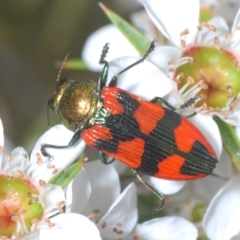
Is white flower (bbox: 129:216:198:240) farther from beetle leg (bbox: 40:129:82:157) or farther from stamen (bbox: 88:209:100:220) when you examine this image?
beetle leg (bbox: 40:129:82:157)

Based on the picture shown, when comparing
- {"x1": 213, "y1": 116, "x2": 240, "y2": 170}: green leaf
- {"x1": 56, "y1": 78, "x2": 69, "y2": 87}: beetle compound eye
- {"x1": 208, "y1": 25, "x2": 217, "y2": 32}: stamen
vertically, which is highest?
{"x1": 56, "y1": 78, "x2": 69, "y2": 87}: beetle compound eye

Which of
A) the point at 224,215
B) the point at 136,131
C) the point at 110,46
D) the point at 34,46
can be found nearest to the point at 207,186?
the point at 224,215

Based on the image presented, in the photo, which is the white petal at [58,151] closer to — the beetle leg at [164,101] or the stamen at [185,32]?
the beetle leg at [164,101]

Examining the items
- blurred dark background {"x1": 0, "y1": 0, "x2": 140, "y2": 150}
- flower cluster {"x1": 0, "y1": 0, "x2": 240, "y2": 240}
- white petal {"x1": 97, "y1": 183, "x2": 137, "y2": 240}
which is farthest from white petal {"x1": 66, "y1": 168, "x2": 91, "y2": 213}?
blurred dark background {"x1": 0, "y1": 0, "x2": 140, "y2": 150}

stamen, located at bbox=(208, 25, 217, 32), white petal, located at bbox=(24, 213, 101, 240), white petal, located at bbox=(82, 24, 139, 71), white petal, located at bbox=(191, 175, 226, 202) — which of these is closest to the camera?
white petal, located at bbox=(24, 213, 101, 240)

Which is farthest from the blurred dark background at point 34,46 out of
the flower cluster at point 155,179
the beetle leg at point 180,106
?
the beetle leg at point 180,106

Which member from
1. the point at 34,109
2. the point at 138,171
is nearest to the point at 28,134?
the point at 34,109

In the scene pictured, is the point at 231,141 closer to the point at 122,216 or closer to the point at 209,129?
the point at 209,129

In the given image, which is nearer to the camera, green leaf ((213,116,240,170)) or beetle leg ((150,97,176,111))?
green leaf ((213,116,240,170))
